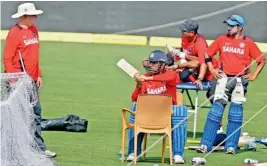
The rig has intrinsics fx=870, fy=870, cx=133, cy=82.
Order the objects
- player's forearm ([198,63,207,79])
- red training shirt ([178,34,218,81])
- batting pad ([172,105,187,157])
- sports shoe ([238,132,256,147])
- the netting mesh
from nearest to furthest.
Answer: the netting mesh < batting pad ([172,105,187,157]) < sports shoe ([238,132,256,147]) < player's forearm ([198,63,207,79]) < red training shirt ([178,34,218,81])

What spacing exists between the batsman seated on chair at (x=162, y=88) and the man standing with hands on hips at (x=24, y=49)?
1345 millimetres

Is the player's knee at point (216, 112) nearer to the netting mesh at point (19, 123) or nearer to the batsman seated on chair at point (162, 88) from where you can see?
the batsman seated on chair at point (162, 88)

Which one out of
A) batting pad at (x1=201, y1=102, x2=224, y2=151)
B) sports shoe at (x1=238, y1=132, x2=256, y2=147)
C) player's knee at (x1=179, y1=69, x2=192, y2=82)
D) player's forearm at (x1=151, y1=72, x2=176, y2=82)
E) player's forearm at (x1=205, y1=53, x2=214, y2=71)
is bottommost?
sports shoe at (x1=238, y1=132, x2=256, y2=147)

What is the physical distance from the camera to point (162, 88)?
11.7 metres

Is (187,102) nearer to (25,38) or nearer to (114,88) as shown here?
(114,88)

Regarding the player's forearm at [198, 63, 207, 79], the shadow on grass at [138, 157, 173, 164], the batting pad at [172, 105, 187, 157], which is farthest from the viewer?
the player's forearm at [198, 63, 207, 79]

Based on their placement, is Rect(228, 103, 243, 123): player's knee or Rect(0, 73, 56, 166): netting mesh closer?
Rect(0, 73, 56, 166): netting mesh

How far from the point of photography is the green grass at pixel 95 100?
12.3 meters

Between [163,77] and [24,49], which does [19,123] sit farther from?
[163,77]

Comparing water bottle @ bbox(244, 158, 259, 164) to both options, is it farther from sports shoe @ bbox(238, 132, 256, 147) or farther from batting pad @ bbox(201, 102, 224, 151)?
sports shoe @ bbox(238, 132, 256, 147)

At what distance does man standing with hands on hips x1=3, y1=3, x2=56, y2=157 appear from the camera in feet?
37.4

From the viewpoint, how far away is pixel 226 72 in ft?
41.8

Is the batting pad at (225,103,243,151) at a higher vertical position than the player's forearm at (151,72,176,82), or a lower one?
lower

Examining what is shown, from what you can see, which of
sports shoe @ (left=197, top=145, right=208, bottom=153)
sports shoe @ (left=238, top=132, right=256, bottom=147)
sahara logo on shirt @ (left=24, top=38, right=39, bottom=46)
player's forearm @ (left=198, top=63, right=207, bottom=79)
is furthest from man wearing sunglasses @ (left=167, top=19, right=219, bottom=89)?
sahara logo on shirt @ (left=24, top=38, right=39, bottom=46)
